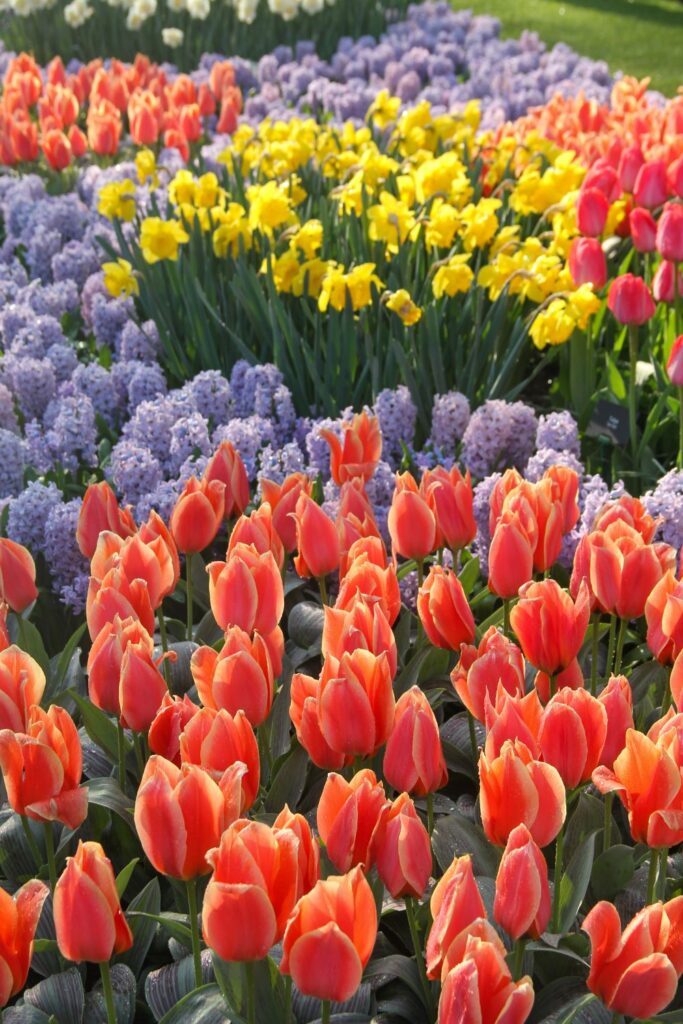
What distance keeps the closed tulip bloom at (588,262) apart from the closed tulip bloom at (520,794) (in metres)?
2.07

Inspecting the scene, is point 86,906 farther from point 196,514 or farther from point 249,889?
point 196,514

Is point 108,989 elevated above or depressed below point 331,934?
below

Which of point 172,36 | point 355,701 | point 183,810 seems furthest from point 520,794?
point 172,36

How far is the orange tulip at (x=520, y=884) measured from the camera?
1.08 m

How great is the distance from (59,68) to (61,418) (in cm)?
457

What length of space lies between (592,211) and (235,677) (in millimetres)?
2327

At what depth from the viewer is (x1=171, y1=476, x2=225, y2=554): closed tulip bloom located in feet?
5.94

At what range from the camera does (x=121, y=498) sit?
259 cm

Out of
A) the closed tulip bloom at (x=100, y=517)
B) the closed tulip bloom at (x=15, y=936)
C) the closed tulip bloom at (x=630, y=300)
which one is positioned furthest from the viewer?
the closed tulip bloom at (x=630, y=300)

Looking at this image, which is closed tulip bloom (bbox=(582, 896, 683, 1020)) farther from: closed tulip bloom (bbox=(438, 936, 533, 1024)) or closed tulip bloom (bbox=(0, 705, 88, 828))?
closed tulip bloom (bbox=(0, 705, 88, 828))

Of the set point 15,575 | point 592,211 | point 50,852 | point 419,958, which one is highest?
point 592,211

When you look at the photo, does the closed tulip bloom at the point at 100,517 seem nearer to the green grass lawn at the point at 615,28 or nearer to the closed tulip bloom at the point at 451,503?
the closed tulip bloom at the point at 451,503

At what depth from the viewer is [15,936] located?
109 centimetres

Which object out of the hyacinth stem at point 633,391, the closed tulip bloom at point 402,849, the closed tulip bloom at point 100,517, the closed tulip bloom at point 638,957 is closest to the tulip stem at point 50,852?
the closed tulip bloom at point 402,849
